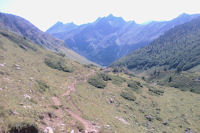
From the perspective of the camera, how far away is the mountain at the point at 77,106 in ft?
59.0

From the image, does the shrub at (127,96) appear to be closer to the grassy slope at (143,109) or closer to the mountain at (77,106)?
the mountain at (77,106)

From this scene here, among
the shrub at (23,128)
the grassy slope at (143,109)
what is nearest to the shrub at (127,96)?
the grassy slope at (143,109)

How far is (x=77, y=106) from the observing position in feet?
111

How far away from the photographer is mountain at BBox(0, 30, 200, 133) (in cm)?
1798

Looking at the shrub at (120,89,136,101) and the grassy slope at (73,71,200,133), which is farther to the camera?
the shrub at (120,89,136,101)

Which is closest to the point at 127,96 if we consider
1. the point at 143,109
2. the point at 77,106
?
the point at 143,109

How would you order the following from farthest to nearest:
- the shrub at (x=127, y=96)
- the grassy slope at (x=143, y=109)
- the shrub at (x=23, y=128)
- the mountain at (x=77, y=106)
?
1. the shrub at (x=127, y=96)
2. the grassy slope at (x=143, y=109)
3. the mountain at (x=77, y=106)
4. the shrub at (x=23, y=128)

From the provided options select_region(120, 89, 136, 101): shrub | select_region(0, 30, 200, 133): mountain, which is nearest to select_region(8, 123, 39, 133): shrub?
select_region(0, 30, 200, 133): mountain

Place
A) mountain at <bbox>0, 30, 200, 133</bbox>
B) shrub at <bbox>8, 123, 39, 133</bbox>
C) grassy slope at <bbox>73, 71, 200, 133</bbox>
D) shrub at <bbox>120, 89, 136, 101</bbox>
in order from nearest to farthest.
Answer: shrub at <bbox>8, 123, 39, 133</bbox> → mountain at <bbox>0, 30, 200, 133</bbox> → grassy slope at <bbox>73, 71, 200, 133</bbox> → shrub at <bbox>120, 89, 136, 101</bbox>

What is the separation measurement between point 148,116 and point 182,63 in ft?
563

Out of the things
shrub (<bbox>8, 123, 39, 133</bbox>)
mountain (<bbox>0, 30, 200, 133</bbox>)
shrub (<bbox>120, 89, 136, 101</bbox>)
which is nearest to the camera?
shrub (<bbox>8, 123, 39, 133</bbox>)

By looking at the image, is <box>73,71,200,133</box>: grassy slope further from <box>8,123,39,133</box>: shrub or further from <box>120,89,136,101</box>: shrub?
<box>8,123,39,133</box>: shrub

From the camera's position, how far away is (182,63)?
188125 mm

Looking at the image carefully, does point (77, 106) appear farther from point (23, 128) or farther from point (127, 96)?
point (127, 96)
